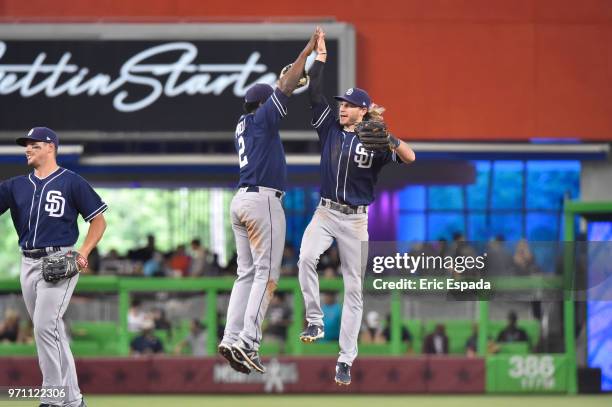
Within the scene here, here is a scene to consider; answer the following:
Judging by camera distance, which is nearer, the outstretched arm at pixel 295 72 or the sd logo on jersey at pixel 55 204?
the outstretched arm at pixel 295 72

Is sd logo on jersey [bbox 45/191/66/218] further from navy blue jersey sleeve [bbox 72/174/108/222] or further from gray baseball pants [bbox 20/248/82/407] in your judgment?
gray baseball pants [bbox 20/248/82/407]

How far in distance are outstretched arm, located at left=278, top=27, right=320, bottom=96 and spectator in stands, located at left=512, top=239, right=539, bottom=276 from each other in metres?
6.73

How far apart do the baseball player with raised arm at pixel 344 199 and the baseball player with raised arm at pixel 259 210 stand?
305 mm

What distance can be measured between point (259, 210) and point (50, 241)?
200cm

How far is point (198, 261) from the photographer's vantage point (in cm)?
2219

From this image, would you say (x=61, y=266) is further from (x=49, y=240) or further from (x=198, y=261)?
(x=198, y=261)

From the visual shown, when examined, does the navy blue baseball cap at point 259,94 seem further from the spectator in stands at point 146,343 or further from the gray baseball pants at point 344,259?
the spectator in stands at point 146,343

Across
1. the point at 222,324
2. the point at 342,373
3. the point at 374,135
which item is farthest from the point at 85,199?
the point at 222,324

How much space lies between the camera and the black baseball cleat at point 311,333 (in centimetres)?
1182

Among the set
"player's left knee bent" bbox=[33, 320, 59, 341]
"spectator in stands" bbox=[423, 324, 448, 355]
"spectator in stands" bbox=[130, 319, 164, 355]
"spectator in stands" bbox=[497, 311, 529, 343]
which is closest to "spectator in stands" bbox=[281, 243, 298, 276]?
"spectator in stands" bbox=[130, 319, 164, 355]

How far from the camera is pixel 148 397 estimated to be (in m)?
20.3

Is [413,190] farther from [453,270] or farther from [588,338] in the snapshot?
[453,270]

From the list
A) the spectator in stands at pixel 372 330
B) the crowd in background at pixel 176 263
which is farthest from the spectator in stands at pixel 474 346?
the crowd in background at pixel 176 263

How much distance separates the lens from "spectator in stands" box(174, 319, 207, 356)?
20828 millimetres
